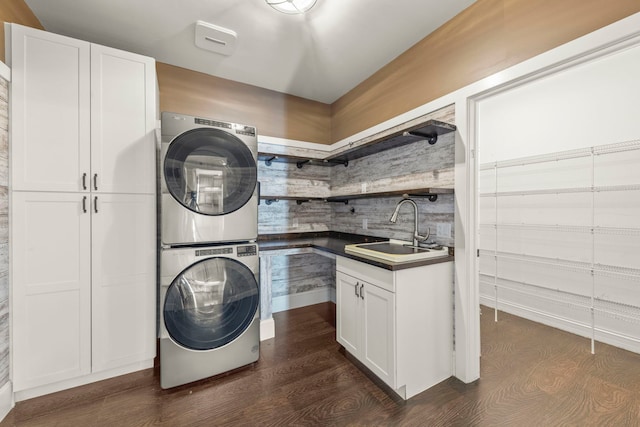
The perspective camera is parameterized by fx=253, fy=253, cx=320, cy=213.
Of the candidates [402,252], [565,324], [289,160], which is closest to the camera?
[402,252]

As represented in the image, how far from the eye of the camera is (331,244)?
259cm

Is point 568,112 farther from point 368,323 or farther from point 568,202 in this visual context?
point 368,323

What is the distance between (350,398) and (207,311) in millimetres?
1158

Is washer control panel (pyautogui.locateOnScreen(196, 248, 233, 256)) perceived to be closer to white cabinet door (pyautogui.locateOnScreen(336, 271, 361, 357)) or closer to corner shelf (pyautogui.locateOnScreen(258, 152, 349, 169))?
white cabinet door (pyautogui.locateOnScreen(336, 271, 361, 357))

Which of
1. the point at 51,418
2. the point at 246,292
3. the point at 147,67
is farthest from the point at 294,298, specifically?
the point at 147,67

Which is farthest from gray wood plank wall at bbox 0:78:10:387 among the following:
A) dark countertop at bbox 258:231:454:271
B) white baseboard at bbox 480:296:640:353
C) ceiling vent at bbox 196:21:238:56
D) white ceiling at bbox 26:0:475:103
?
white baseboard at bbox 480:296:640:353

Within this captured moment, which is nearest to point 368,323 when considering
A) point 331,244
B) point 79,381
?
point 331,244

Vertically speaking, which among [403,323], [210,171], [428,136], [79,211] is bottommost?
[403,323]

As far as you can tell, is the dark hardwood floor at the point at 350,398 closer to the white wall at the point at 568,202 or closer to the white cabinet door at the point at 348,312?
the white cabinet door at the point at 348,312

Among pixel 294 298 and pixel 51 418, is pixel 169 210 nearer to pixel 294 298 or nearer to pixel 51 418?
pixel 51 418

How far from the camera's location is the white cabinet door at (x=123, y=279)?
1.81 m

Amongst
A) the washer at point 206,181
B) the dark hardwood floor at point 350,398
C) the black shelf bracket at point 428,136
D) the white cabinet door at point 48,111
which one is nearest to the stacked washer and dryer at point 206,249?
the washer at point 206,181

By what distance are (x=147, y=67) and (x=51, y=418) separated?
242 cm

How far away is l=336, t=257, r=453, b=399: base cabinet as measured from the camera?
1614 mm
